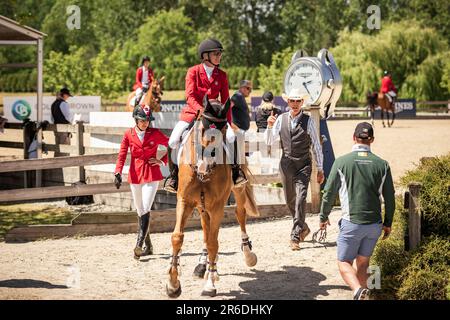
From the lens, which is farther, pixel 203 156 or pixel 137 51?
pixel 137 51

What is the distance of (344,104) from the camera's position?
4456 centimetres

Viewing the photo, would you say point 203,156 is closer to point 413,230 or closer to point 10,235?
→ point 413,230

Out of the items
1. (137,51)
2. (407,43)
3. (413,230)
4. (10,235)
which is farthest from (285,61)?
(413,230)

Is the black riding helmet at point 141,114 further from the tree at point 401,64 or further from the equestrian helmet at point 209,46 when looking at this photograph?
the tree at point 401,64

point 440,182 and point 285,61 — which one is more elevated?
point 285,61

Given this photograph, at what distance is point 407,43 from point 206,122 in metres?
42.2

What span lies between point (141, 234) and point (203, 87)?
2523 mm

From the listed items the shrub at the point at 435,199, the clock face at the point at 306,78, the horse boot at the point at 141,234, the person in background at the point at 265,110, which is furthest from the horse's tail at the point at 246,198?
the person in background at the point at 265,110

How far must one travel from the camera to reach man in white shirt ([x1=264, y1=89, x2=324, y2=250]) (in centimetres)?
1006

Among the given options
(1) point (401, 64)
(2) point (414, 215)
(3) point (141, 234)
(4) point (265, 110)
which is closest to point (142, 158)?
(3) point (141, 234)

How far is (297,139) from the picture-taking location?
10.1m

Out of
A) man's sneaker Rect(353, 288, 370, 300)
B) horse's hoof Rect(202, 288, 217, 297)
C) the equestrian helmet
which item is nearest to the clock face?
the equestrian helmet

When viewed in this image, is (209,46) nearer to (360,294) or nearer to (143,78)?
(360,294)

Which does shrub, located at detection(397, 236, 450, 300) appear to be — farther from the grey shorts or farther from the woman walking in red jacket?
the woman walking in red jacket
